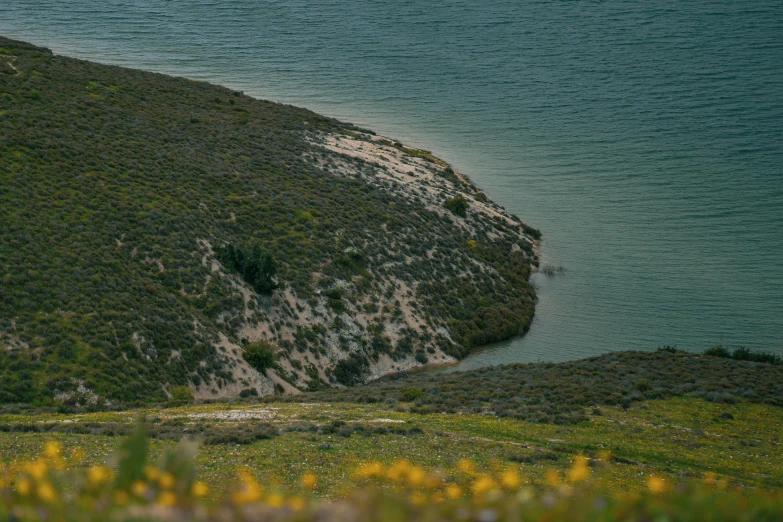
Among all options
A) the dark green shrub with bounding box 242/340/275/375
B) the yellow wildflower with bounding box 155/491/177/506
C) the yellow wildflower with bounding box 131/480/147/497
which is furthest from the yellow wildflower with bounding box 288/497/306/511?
the dark green shrub with bounding box 242/340/275/375

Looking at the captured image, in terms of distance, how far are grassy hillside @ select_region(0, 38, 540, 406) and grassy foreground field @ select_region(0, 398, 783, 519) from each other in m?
7.32

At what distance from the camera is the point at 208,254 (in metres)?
46.3

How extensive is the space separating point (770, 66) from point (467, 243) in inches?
2848

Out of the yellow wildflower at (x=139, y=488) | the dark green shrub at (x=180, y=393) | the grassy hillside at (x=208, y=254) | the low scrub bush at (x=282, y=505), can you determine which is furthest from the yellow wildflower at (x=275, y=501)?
the dark green shrub at (x=180, y=393)

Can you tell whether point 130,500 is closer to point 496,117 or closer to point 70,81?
point 70,81

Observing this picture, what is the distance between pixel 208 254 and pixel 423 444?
27348mm

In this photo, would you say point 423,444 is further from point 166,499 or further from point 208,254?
point 208,254

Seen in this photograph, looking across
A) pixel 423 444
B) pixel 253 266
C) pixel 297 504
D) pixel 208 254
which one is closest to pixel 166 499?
pixel 297 504

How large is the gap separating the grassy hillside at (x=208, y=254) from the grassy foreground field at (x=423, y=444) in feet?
24.0

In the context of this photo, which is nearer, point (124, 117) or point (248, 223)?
point (248, 223)

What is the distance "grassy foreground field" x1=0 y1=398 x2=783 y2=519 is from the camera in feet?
59.0

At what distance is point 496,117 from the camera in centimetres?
10288

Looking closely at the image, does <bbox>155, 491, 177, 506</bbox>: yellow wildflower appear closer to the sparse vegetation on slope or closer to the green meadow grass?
the green meadow grass

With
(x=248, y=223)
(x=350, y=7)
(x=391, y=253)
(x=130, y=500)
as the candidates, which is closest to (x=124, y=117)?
(x=248, y=223)
